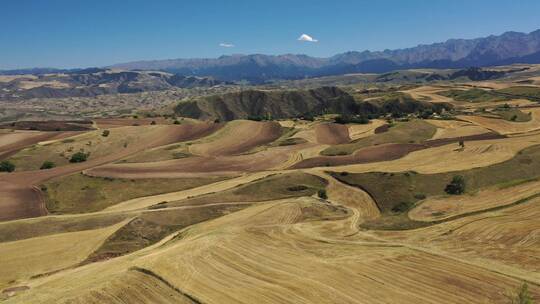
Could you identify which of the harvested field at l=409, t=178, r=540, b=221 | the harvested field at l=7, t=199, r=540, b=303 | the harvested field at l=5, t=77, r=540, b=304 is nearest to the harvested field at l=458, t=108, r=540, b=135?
the harvested field at l=5, t=77, r=540, b=304

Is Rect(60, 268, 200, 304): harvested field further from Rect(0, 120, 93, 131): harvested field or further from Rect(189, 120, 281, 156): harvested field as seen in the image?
Rect(0, 120, 93, 131): harvested field

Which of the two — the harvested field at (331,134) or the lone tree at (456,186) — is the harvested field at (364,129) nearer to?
the harvested field at (331,134)

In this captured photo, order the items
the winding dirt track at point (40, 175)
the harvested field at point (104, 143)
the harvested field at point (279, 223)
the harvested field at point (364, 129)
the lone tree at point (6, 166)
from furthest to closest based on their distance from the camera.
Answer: the harvested field at point (364, 129), the harvested field at point (104, 143), the lone tree at point (6, 166), the winding dirt track at point (40, 175), the harvested field at point (279, 223)

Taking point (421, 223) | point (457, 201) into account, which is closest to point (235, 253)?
point (421, 223)

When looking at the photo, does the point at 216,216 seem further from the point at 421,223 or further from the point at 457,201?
the point at 457,201

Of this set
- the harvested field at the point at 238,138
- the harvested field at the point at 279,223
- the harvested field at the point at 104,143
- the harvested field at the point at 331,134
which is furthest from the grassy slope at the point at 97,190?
the harvested field at the point at 331,134

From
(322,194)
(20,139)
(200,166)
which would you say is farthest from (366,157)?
(20,139)

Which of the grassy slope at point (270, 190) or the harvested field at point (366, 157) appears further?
the harvested field at point (366, 157)
